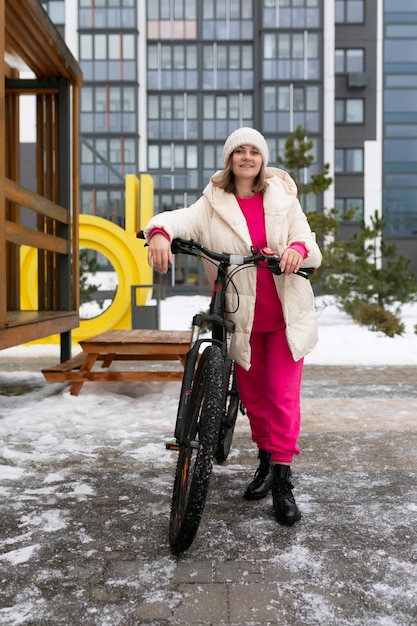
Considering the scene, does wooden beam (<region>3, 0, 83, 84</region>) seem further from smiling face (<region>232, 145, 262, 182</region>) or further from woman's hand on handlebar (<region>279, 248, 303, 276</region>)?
woman's hand on handlebar (<region>279, 248, 303, 276</region>)

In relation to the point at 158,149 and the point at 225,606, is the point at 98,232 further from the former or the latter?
the point at 158,149

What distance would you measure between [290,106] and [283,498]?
38.6 metres

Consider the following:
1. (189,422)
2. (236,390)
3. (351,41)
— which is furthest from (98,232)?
(351,41)

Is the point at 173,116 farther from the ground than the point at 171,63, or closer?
closer

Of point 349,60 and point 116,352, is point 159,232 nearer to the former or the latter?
point 116,352

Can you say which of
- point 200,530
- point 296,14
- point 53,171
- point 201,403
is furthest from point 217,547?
point 296,14

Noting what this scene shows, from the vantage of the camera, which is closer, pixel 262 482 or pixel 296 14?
pixel 262 482

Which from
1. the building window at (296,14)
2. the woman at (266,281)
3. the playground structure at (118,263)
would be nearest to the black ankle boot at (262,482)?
the woman at (266,281)

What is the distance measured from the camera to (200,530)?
3.06 m

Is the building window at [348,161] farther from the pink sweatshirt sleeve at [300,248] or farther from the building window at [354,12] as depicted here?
the pink sweatshirt sleeve at [300,248]

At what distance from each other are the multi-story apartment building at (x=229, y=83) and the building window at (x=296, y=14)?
0.07 m

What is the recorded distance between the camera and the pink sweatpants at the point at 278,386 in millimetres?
3297

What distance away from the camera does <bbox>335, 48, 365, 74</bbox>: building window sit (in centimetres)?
4156

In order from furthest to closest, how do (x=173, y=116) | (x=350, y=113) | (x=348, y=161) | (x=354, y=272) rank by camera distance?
(x=350, y=113)
(x=348, y=161)
(x=173, y=116)
(x=354, y=272)
